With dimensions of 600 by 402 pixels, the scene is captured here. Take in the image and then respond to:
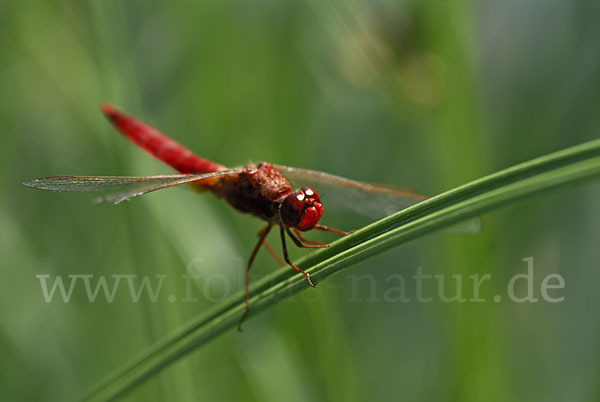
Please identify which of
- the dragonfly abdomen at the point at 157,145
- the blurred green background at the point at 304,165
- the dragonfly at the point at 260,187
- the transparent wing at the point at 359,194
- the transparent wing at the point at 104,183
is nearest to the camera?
the transparent wing at the point at 104,183

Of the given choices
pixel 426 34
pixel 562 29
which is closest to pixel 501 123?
pixel 562 29

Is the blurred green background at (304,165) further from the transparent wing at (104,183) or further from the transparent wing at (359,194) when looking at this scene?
the transparent wing at (104,183)

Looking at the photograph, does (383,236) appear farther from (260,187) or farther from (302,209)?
(260,187)

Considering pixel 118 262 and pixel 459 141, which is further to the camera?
pixel 118 262

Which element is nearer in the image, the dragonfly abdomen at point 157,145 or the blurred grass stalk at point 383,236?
the blurred grass stalk at point 383,236

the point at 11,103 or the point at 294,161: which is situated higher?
the point at 11,103

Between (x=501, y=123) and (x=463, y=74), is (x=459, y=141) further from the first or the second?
(x=501, y=123)

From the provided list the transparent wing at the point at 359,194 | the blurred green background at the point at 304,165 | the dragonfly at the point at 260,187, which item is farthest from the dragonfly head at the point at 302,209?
the blurred green background at the point at 304,165

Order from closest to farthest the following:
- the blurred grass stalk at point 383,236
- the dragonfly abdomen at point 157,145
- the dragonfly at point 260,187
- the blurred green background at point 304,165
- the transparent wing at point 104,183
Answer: the blurred grass stalk at point 383,236
the transparent wing at point 104,183
the dragonfly at point 260,187
the blurred green background at point 304,165
the dragonfly abdomen at point 157,145
